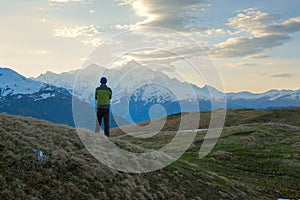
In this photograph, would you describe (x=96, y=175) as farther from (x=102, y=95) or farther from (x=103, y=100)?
(x=102, y=95)

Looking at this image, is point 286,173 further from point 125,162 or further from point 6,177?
point 6,177

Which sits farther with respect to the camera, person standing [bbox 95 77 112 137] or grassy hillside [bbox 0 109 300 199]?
person standing [bbox 95 77 112 137]

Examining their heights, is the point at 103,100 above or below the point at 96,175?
above

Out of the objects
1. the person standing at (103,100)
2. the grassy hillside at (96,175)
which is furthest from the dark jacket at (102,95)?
the grassy hillside at (96,175)

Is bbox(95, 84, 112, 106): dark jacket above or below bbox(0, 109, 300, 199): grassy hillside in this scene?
above

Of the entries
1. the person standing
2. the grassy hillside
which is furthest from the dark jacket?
the grassy hillside

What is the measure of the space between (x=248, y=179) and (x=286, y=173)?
Result: 23.3 feet

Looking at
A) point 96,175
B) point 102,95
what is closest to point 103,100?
point 102,95

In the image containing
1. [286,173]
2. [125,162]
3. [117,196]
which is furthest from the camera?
[286,173]

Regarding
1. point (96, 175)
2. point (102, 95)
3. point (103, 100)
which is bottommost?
point (96, 175)

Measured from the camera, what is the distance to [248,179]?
3616 cm

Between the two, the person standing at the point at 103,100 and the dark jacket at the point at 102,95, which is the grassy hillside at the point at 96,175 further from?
the dark jacket at the point at 102,95

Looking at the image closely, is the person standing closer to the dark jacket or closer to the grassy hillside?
the dark jacket

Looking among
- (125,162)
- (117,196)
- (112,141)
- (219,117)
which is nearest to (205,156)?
(112,141)
